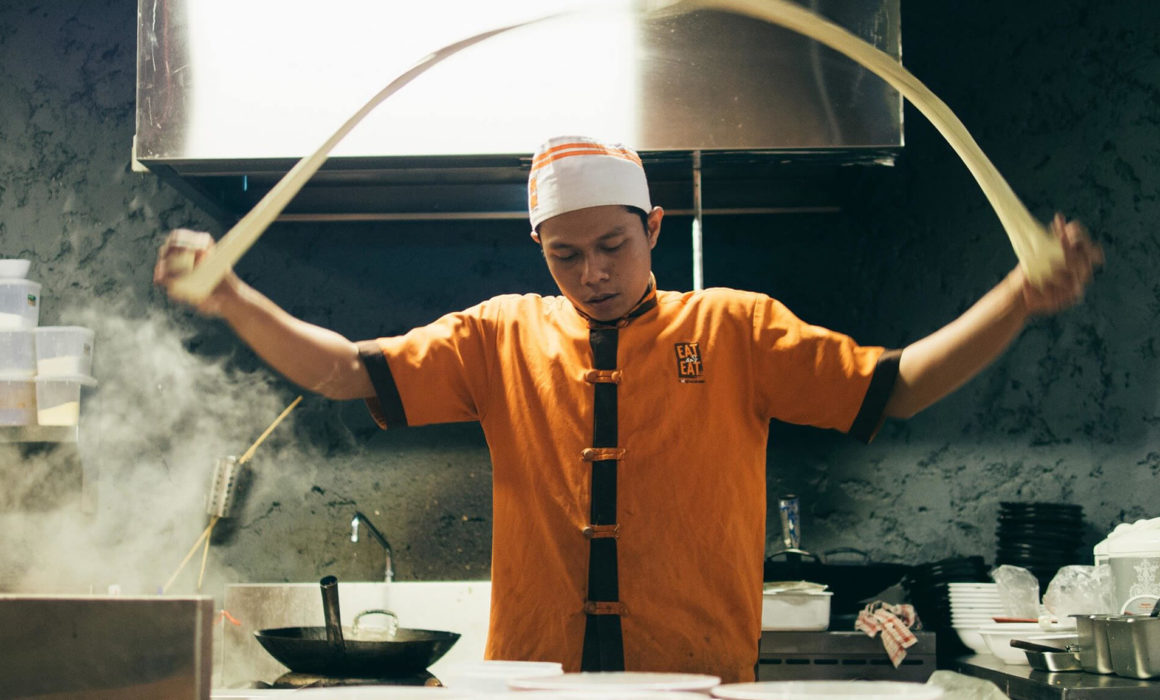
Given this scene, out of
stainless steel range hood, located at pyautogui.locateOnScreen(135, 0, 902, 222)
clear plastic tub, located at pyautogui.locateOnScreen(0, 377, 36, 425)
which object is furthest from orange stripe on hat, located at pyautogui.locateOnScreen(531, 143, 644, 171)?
clear plastic tub, located at pyautogui.locateOnScreen(0, 377, 36, 425)

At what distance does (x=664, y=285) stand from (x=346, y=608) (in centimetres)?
135

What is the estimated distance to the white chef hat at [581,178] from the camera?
1.67 m

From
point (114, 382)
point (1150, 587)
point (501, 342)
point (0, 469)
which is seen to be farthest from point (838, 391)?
point (0, 469)

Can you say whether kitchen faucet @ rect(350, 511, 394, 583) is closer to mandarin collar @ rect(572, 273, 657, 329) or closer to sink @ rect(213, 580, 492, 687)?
sink @ rect(213, 580, 492, 687)

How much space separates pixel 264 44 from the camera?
2.66 metres

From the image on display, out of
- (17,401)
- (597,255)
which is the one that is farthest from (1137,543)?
(17,401)

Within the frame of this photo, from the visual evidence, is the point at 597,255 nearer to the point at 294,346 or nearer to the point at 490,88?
the point at 294,346

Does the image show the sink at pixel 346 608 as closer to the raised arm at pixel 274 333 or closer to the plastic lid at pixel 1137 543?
the raised arm at pixel 274 333

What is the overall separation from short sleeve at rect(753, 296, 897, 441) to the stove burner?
866mm

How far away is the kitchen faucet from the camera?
114 inches

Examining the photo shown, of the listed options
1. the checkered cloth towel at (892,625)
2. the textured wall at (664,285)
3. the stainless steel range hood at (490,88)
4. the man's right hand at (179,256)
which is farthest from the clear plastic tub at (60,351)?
the checkered cloth towel at (892,625)

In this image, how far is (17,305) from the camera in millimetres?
2984

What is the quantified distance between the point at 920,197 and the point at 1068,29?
0.70m

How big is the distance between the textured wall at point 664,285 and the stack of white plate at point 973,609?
362mm
